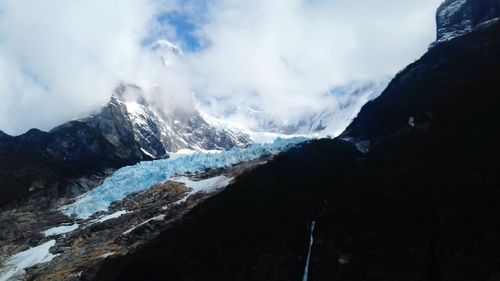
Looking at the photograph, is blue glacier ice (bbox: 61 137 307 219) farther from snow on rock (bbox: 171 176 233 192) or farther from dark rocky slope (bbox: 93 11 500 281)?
dark rocky slope (bbox: 93 11 500 281)

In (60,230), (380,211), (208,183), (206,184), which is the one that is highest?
(208,183)

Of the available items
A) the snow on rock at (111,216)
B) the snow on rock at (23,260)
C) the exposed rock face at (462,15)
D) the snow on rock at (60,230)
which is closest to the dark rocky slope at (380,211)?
the snow on rock at (23,260)

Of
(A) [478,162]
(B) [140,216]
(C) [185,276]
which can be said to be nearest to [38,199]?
(B) [140,216]

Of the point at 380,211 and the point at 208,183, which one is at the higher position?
the point at 208,183

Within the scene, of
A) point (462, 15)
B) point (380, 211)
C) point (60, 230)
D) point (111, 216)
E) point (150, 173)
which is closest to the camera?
point (380, 211)

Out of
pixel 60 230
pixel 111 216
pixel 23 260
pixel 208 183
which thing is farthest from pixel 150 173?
pixel 23 260

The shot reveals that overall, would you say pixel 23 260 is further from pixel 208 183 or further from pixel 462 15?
pixel 462 15

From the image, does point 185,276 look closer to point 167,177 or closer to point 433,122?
point 433,122
